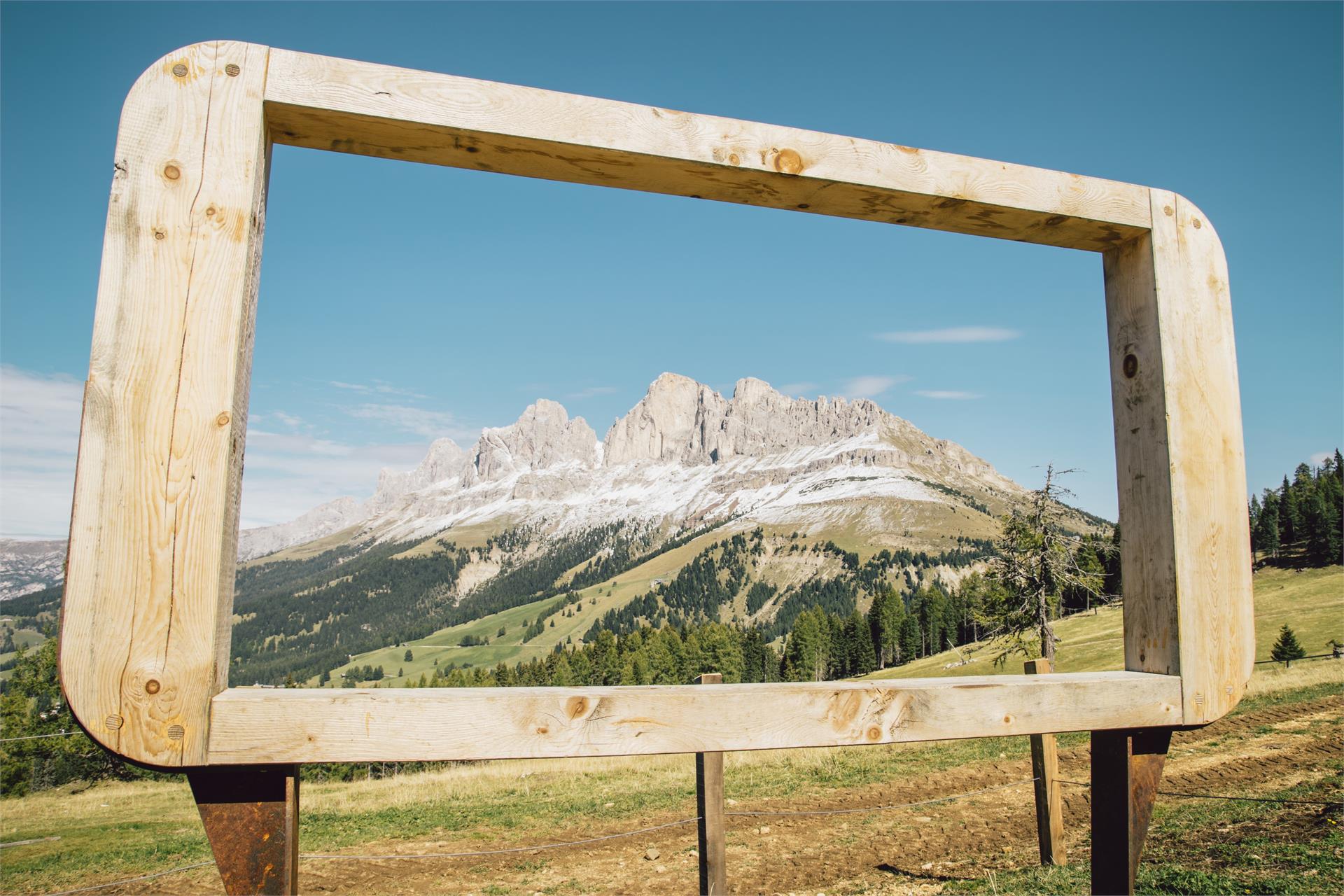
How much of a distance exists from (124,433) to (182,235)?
48 cm

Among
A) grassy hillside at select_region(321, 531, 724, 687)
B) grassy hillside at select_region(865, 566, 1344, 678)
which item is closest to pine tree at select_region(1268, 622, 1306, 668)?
grassy hillside at select_region(865, 566, 1344, 678)

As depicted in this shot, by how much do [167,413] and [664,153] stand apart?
4.48ft

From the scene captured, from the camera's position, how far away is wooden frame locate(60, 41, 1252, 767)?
160cm

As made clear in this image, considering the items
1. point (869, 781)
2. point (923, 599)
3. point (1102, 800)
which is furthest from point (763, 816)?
point (923, 599)

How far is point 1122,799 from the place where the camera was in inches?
87.7

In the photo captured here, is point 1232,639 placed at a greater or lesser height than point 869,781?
greater

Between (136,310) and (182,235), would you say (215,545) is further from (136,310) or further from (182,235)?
(182,235)

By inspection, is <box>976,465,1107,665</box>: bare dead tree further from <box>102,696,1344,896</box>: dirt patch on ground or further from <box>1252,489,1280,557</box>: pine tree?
<box>1252,489,1280,557</box>: pine tree

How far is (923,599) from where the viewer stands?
301 ft

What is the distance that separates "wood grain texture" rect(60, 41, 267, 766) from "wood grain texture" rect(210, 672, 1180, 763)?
153 millimetres

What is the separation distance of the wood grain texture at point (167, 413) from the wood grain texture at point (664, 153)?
202 millimetres

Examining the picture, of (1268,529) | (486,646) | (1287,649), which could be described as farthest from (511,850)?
(486,646)

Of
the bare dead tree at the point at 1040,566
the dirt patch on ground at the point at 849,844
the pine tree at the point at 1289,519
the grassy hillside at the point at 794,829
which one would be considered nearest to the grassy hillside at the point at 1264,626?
the pine tree at the point at 1289,519

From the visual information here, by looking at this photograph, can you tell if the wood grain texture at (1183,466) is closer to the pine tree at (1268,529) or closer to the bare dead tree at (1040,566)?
the bare dead tree at (1040,566)
